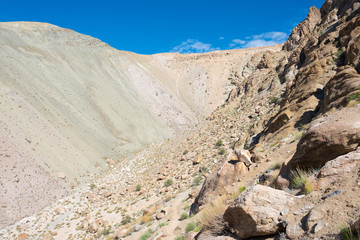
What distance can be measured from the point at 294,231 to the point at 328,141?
1913mm

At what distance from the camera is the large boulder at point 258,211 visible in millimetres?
3340

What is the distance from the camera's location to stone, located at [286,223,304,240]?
289 cm

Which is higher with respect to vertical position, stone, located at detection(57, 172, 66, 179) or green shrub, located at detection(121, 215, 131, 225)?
stone, located at detection(57, 172, 66, 179)

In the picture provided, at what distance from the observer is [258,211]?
3.44 metres

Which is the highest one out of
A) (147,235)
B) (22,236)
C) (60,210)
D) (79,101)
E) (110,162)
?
(79,101)

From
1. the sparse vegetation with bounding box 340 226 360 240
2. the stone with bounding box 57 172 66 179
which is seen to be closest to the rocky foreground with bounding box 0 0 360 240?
the sparse vegetation with bounding box 340 226 360 240

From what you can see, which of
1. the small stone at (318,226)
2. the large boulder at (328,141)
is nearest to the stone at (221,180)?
the large boulder at (328,141)

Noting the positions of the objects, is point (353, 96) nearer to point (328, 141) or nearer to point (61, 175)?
point (328, 141)

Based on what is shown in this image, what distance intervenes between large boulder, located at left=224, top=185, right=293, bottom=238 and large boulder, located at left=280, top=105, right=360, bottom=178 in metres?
1.20

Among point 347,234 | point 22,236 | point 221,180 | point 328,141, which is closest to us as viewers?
point 347,234

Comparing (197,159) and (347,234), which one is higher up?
(197,159)

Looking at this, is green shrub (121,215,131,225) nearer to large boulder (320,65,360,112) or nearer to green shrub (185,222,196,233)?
green shrub (185,222,196,233)

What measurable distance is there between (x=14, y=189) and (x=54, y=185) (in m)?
2.67

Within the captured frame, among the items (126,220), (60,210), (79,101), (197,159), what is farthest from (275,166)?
(79,101)
